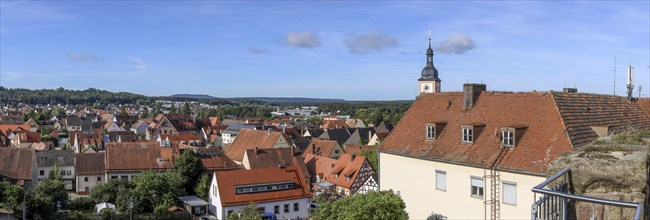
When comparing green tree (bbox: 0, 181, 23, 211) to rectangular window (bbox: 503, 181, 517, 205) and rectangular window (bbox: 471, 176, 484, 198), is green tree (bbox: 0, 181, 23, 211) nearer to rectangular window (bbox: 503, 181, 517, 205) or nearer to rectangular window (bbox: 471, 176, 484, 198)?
rectangular window (bbox: 471, 176, 484, 198)

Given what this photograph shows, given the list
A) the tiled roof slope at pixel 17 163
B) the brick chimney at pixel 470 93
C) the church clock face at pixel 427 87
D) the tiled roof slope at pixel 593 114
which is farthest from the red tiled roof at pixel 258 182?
the tiled roof slope at pixel 593 114

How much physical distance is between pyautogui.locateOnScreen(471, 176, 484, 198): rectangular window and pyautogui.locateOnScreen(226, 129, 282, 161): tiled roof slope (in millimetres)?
39381

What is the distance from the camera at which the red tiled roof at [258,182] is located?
116ft

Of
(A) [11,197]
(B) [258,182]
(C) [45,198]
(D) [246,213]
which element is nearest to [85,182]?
(C) [45,198]

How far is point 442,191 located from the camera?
19.8m

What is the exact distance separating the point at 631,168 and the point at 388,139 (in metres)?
17.9

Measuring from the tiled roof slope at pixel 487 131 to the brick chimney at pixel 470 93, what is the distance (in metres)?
0.21

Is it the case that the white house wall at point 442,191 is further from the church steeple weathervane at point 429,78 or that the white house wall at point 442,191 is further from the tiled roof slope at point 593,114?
the church steeple weathervane at point 429,78

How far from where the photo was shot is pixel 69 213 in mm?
36812

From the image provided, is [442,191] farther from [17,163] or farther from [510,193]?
[17,163]

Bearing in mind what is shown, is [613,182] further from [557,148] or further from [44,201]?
[44,201]

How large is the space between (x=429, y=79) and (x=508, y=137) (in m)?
29.6

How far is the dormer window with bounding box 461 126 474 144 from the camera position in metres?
19.7

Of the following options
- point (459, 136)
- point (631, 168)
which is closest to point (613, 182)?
point (631, 168)
